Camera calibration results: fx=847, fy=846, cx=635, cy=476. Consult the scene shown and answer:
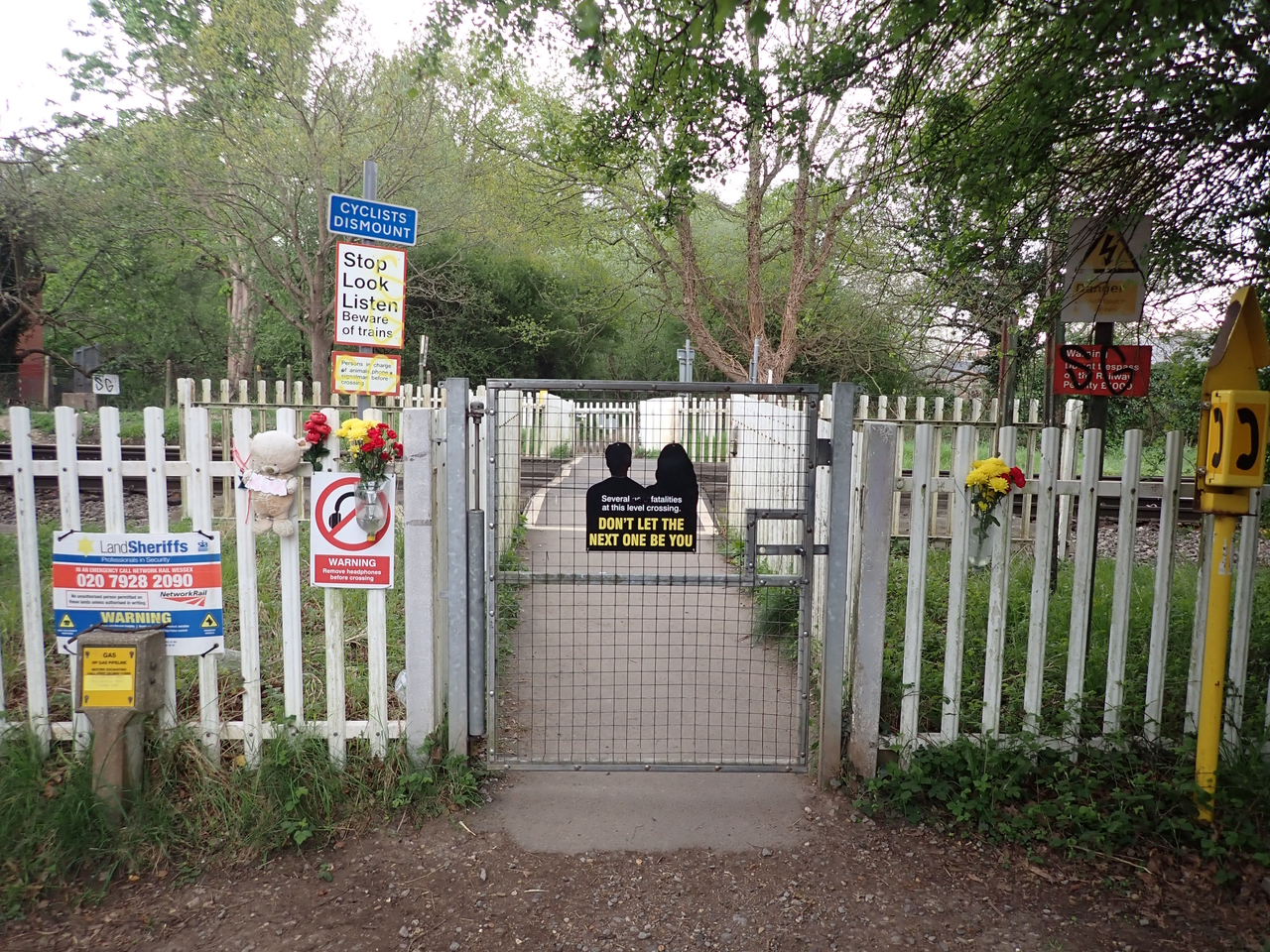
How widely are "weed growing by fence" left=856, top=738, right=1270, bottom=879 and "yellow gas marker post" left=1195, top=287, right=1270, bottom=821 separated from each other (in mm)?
116

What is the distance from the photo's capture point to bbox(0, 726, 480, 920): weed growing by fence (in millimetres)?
3369

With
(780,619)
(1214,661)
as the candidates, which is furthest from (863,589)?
(780,619)

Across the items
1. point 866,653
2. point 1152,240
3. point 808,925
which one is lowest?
point 808,925

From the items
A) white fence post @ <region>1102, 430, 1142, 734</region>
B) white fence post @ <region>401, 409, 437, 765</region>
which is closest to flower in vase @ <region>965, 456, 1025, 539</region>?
white fence post @ <region>1102, 430, 1142, 734</region>

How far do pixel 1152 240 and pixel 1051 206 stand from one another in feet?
2.33

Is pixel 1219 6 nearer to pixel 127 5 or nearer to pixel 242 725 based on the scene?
pixel 242 725

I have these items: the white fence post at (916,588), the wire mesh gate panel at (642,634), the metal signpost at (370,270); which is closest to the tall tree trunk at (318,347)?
the metal signpost at (370,270)

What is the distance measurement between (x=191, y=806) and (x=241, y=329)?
1079 inches

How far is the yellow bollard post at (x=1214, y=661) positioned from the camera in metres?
3.64

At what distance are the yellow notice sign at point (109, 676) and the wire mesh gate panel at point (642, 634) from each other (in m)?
1.54

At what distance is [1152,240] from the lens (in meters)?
5.30

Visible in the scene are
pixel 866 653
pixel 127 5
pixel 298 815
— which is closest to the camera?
pixel 298 815

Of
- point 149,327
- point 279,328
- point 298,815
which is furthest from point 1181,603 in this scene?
point 279,328

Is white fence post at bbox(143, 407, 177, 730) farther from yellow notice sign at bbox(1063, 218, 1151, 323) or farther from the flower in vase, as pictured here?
yellow notice sign at bbox(1063, 218, 1151, 323)
